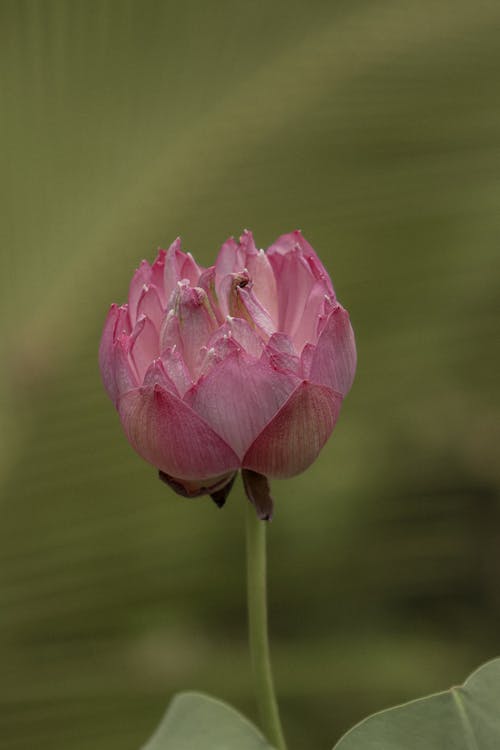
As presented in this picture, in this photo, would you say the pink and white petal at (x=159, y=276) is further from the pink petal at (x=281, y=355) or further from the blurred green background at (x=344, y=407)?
the blurred green background at (x=344, y=407)

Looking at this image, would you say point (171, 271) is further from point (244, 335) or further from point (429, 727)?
point (429, 727)

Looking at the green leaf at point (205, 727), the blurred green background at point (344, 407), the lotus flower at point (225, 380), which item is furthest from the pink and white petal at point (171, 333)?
the blurred green background at point (344, 407)

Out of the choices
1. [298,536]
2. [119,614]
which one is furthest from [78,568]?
[298,536]

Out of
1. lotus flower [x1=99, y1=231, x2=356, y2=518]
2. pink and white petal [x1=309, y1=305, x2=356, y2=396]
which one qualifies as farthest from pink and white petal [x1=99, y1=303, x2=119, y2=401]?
pink and white petal [x1=309, y1=305, x2=356, y2=396]

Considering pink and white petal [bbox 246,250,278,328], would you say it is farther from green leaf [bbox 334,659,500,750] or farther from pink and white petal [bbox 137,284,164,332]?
green leaf [bbox 334,659,500,750]

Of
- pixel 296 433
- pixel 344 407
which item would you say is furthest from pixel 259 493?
pixel 344 407

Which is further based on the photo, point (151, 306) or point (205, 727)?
point (151, 306)
